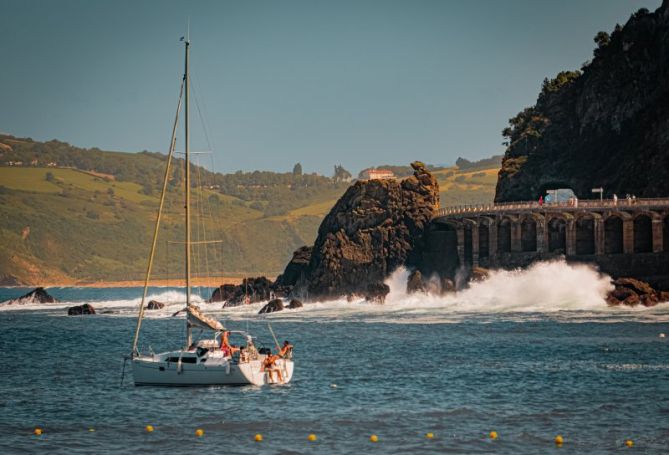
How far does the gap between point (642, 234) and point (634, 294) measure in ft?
52.6

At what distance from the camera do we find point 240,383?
65.5 meters

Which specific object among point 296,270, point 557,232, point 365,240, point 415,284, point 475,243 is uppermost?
point 557,232

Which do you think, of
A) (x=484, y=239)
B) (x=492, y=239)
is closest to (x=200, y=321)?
(x=492, y=239)

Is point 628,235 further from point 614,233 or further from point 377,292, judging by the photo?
point 377,292

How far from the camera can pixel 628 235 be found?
13562 centimetres

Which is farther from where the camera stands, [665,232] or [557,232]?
[557,232]

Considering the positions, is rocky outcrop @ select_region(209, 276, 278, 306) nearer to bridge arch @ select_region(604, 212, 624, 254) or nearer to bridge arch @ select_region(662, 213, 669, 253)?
bridge arch @ select_region(604, 212, 624, 254)

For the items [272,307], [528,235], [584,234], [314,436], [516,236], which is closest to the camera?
[314,436]

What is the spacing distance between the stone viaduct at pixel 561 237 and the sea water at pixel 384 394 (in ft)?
71.4

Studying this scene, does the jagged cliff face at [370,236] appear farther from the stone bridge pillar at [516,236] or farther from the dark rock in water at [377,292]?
the stone bridge pillar at [516,236]

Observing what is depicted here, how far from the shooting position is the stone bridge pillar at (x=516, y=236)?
147500mm

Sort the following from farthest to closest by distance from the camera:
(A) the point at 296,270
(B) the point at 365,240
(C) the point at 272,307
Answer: (A) the point at 296,270
(B) the point at 365,240
(C) the point at 272,307

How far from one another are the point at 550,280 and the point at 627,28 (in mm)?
50210

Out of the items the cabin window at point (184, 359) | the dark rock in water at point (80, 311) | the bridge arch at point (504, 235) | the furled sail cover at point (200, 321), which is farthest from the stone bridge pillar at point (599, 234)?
the cabin window at point (184, 359)
